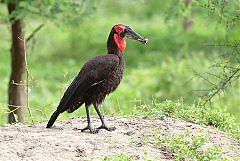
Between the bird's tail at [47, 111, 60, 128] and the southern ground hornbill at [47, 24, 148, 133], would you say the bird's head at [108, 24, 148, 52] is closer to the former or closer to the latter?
the southern ground hornbill at [47, 24, 148, 133]

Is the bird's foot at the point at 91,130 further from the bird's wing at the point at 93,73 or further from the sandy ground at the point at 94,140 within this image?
the bird's wing at the point at 93,73

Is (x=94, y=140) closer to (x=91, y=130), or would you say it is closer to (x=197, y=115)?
(x=91, y=130)

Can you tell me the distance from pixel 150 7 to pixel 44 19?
50.5 feet

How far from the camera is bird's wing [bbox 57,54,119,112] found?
256 inches

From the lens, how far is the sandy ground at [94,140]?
578 cm

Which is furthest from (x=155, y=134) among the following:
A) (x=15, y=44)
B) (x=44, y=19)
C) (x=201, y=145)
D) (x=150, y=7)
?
(x=150, y=7)

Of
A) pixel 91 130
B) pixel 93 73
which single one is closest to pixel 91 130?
pixel 91 130

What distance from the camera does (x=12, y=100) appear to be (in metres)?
9.72

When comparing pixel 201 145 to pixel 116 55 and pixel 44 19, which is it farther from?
pixel 44 19

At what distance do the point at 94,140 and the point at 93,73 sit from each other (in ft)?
2.32

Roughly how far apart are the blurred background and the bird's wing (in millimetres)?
3038

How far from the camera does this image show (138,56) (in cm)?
1969

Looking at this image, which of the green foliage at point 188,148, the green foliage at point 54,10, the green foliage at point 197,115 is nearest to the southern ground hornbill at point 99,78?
the green foliage at point 188,148

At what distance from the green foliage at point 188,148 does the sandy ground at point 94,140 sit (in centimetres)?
9
